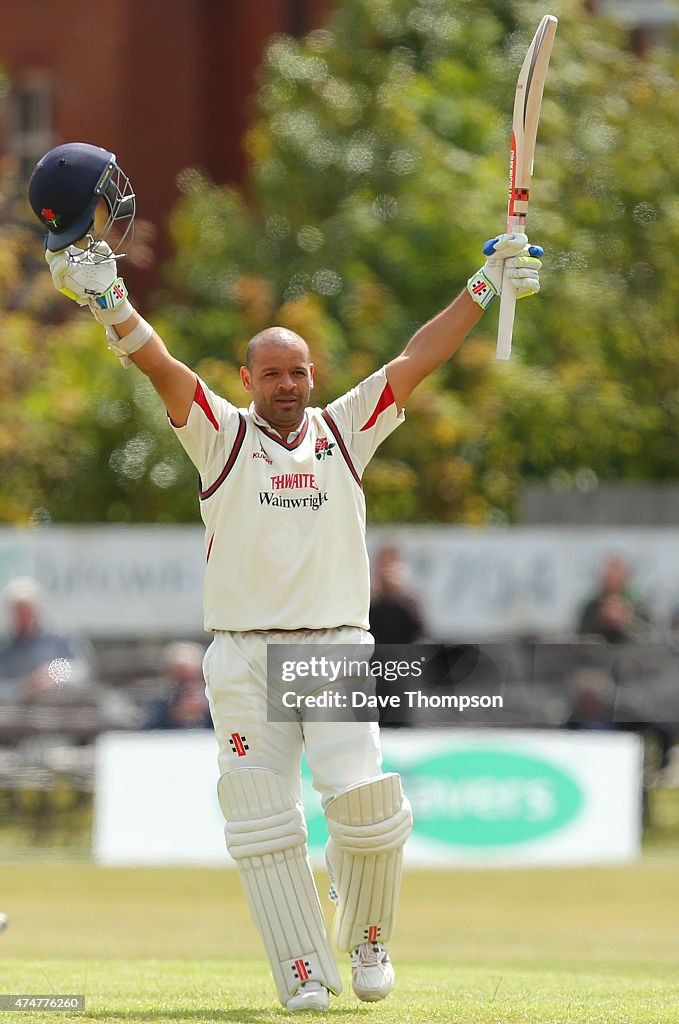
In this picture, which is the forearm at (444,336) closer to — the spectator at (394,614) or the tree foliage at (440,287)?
the spectator at (394,614)

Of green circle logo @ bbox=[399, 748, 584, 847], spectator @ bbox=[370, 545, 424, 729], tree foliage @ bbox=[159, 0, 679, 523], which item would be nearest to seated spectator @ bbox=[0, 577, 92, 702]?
spectator @ bbox=[370, 545, 424, 729]

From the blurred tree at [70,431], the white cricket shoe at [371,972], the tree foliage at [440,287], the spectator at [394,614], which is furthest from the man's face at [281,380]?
the blurred tree at [70,431]

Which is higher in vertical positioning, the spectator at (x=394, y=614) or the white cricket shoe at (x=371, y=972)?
the white cricket shoe at (x=371, y=972)

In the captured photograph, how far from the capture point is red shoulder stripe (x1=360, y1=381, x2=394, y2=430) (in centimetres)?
646

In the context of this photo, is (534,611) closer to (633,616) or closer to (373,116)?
(633,616)

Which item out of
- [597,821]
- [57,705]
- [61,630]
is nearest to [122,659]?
[61,630]

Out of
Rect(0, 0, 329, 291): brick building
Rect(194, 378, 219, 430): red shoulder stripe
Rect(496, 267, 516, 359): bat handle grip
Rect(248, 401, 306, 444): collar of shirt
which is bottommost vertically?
Rect(248, 401, 306, 444): collar of shirt

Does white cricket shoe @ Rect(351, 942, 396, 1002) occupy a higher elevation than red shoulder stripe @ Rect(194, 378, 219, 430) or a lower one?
lower

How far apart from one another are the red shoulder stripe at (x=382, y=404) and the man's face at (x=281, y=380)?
262 mm

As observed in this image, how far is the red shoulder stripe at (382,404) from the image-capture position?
255 inches

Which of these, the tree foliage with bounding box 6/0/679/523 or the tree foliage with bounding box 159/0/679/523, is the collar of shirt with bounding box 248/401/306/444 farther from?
A: the tree foliage with bounding box 6/0/679/523

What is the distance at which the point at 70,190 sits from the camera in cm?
615

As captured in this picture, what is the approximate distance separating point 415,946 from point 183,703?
425cm

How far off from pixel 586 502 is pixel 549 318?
1986 mm
